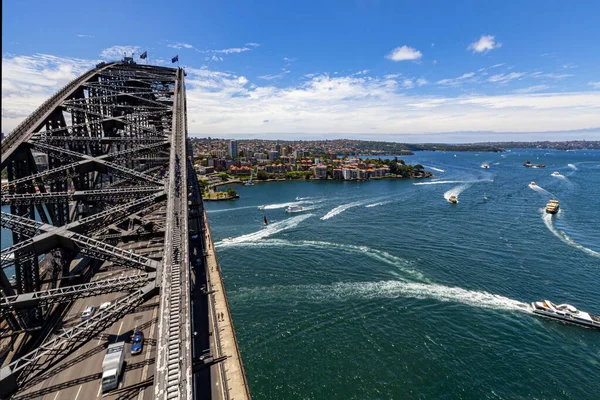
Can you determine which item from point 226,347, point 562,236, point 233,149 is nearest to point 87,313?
point 226,347

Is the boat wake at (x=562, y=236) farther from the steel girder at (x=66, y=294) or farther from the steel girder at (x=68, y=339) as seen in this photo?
the steel girder at (x=66, y=294)

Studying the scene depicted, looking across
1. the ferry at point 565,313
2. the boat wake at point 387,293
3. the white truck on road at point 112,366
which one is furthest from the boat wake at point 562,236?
the white truck on road at point 112,366

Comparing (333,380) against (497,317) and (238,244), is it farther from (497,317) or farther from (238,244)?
(238,244)

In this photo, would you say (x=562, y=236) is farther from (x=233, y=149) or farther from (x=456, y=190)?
(x=233, y=149)

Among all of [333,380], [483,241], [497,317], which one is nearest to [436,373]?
[333,380]

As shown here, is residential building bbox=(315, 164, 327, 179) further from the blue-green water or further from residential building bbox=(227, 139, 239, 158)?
residential building bbox=(227, 139, 239, 158)
